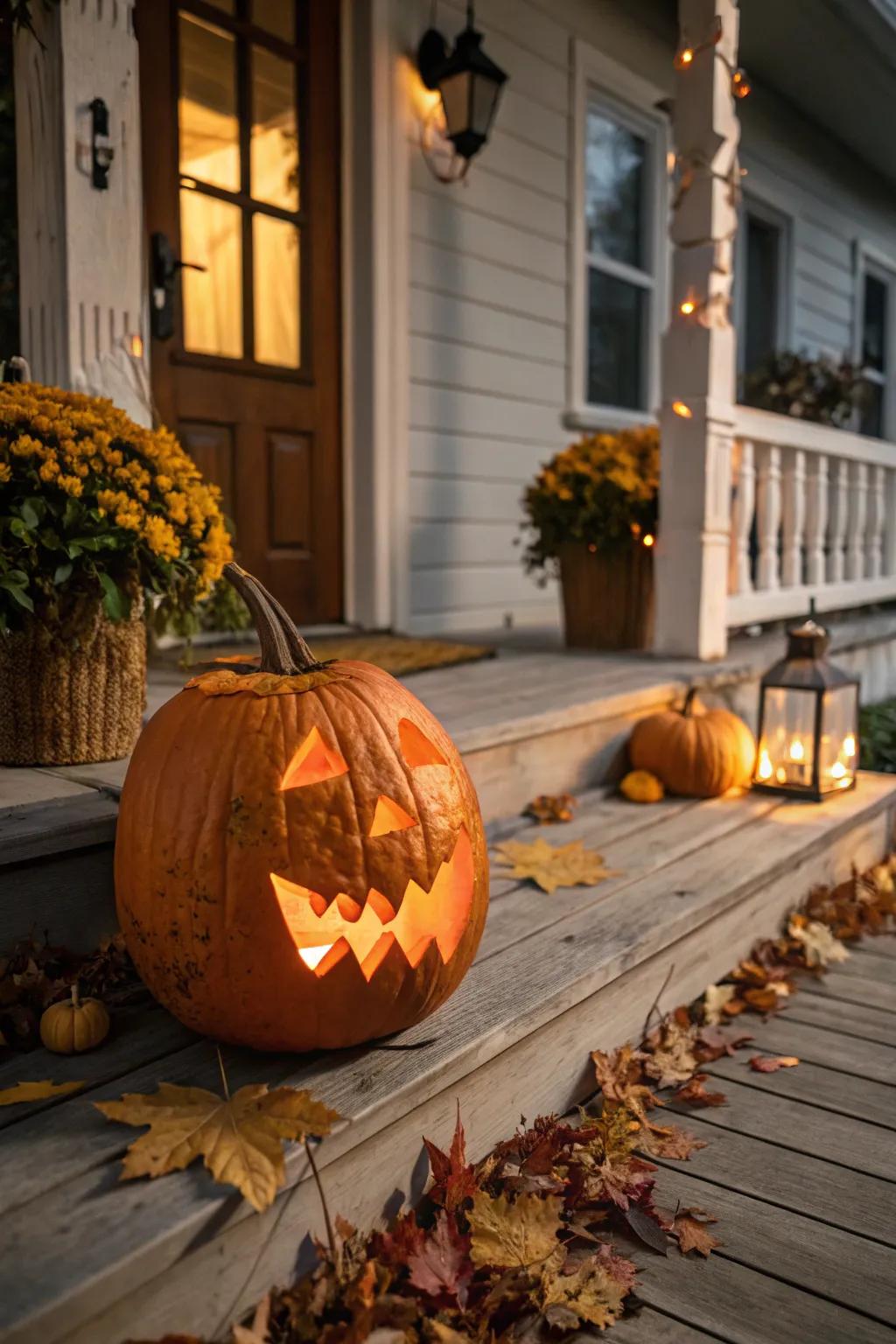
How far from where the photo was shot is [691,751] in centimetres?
269

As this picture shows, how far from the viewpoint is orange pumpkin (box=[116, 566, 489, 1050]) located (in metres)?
1.24

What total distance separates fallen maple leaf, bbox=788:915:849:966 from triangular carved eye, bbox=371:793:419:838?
128cm

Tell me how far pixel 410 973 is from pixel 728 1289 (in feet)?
1.68

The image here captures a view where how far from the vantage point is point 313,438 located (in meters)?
3.71

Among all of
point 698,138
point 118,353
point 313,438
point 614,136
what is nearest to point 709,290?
point 698,138

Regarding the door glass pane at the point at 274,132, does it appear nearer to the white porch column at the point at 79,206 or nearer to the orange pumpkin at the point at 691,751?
the white porch column at the point at 79,206

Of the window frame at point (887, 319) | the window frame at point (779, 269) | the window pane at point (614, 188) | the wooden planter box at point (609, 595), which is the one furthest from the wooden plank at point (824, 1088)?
the window frame at point (887, 319)

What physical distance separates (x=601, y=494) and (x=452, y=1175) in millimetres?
2475

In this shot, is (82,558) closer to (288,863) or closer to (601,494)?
(288,863)

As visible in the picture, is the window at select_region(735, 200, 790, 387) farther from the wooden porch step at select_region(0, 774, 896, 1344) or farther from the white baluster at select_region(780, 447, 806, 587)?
the wooden porch step at select_region(0, 774, 896, 1344)

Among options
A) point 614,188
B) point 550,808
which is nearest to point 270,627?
point 550,808

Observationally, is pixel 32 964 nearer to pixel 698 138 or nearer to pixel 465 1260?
pixel 465 1260

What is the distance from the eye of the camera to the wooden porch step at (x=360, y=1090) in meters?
0.97

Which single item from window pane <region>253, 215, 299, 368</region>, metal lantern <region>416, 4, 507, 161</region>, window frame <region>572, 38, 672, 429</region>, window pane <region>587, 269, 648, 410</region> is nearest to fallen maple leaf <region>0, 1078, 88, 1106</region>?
window pane <region>253, 215, 299, 368</region>
